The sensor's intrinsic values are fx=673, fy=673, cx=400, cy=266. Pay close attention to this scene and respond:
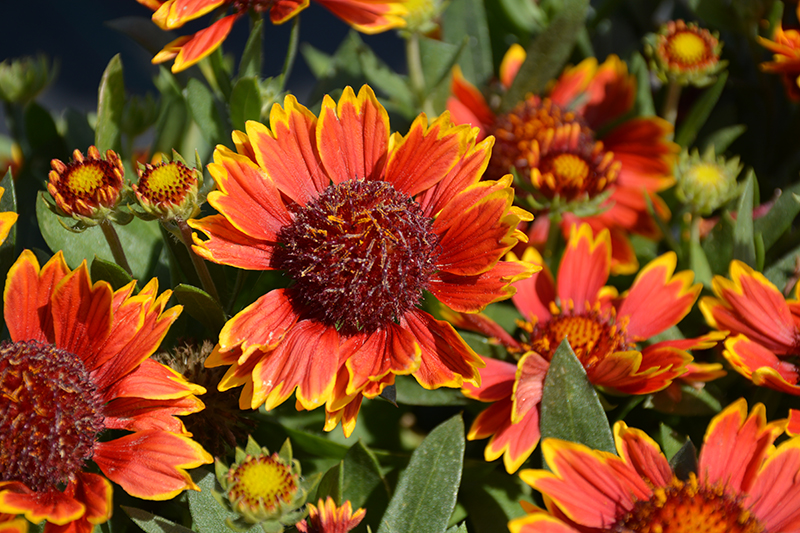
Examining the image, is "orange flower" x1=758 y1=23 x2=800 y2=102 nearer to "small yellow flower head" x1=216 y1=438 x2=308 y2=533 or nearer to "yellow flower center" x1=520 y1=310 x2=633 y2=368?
"yellow flower center" x1=520 y1=310 x2=633 y2=368

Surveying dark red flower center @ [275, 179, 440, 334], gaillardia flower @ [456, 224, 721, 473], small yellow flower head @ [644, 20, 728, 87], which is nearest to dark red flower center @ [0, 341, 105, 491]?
dark red flower center @ [275, 179, 440, 334]

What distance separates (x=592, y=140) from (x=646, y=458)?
1.97 feet

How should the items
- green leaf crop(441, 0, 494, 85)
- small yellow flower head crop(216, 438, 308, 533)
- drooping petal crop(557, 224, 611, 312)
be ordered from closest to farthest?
small yellow flower head crop(216, 438, 308, 533)
drooping petal crop(557, 224, 611, 312)
green leaf crop(441, 0, 494, 85)

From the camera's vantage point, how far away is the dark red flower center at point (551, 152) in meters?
0.87

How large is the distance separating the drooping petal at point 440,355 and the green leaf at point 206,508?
21 cm

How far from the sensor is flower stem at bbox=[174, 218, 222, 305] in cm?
63

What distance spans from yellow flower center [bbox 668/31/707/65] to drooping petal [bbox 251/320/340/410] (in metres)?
0.68

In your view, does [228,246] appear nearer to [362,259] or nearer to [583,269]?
[362,259]

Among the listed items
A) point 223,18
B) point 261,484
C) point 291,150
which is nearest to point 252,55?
point 223,18

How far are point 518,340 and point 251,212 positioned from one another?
389 millimetres

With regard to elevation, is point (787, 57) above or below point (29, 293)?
above

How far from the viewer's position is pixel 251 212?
2.20ft

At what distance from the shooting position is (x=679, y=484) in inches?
24.4

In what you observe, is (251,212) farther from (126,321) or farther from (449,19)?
(449,19)
